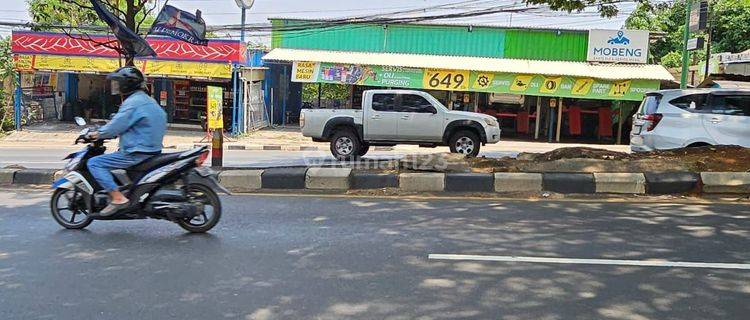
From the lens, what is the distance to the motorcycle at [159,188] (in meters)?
6.09

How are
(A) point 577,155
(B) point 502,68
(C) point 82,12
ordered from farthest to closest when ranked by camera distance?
1. (B) point 502,68
2. (C) point 82,12
3. (A) point 577,155

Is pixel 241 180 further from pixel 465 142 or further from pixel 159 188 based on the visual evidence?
pixel 465 142

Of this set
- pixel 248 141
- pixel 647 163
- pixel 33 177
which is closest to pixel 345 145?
pixel 33 177

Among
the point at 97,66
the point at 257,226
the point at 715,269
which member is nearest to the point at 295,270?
the point at 257,226

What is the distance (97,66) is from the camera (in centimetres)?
2345

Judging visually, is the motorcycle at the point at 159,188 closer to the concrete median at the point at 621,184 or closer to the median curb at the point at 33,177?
the median curb at the point at 33,177

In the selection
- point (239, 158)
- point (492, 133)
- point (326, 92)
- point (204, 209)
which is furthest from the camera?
point (326, 92)

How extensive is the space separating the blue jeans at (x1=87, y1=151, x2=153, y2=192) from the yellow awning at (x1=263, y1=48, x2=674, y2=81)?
18.1 meters

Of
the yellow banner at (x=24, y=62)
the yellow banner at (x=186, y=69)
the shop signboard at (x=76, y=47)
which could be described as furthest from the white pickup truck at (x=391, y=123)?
the yellow banner at (x=24, y=62)

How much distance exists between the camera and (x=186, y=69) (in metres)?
23.3

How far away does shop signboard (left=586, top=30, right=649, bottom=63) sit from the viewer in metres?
25.1

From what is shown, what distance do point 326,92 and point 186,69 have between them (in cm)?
726

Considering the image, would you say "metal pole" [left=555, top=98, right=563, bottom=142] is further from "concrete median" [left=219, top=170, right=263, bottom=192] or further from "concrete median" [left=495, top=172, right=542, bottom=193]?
"concrete median" [left=219, top=170, right=263, bottom=192]

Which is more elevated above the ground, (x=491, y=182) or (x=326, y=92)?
(x=326, y=92)
